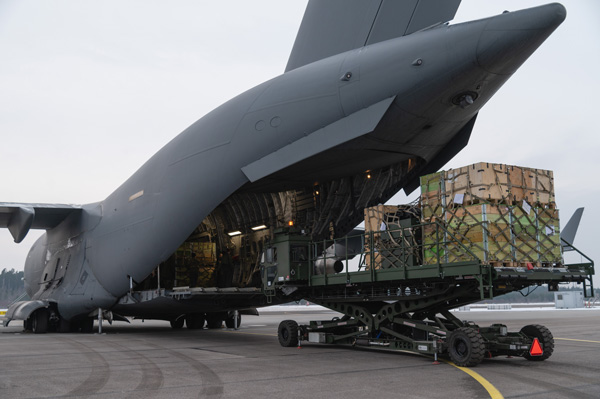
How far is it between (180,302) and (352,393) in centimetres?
986

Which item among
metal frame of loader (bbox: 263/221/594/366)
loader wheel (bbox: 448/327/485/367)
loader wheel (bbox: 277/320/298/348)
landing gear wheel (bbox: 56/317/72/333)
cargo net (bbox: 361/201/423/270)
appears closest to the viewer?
loader wheel (bbox: 448/327/485/367)

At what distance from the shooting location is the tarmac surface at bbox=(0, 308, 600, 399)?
7.34m

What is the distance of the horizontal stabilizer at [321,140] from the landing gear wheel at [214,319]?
10.5 metres

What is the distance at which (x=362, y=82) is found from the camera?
39.7 ft

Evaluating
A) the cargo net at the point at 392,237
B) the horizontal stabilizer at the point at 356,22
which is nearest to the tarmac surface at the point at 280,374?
the cargo net at the point at 392,237

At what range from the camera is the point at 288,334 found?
13.6m

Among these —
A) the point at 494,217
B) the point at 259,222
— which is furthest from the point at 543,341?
the point at 259,222

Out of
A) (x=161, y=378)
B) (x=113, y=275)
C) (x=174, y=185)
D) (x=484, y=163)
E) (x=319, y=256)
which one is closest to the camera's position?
(x=161, y=378)

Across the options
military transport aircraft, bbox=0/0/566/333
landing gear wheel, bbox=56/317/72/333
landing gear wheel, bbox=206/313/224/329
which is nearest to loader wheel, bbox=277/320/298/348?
military transport aircraft, bbox=0/0/566/333

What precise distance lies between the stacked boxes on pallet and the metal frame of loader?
0.48 ft

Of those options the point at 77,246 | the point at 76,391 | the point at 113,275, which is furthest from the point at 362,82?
the point at 77,246

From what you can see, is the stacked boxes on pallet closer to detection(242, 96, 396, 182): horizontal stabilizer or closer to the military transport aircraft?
the military transport aircraft

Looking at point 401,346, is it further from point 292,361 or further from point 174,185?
point 174,185

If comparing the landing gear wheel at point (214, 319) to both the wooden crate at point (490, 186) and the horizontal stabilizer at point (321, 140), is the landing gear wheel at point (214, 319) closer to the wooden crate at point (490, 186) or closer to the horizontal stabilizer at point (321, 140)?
the horizontal stabilizer at point (321, 140)
